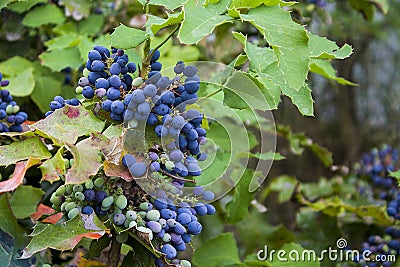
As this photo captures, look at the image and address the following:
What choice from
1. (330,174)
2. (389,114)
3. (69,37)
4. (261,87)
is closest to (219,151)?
(261,87)

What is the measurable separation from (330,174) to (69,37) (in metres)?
2.21

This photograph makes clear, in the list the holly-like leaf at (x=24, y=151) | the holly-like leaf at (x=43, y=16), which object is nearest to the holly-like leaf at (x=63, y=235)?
the holly-like leaf at (x=24, y=151)

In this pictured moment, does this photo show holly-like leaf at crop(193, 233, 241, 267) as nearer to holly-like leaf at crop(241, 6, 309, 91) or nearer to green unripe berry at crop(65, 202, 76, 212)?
green unripe berry at crop(65, 202, 76, 212)

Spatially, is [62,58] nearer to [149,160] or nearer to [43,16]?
[43,16]

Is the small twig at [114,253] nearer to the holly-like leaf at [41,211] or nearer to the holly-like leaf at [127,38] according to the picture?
the holly-like leaf at [41,211]

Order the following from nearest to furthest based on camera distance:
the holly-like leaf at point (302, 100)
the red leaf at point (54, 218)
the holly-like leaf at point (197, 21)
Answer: the holly-like leaf at point (197, 21)
the holly-like leaf at point (302, 100)
the red leaf at point (54, 218)

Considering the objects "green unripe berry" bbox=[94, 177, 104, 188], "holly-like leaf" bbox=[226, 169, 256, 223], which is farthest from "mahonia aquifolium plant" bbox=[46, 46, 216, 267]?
"holly-like leaf" bbox=[226, 169, 256, 223]

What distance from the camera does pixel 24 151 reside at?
36.6 inches

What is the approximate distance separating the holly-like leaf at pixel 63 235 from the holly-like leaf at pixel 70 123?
13 centimetres

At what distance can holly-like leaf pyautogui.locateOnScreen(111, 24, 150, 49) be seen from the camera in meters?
0.91

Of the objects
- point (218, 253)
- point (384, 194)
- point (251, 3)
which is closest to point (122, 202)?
point (251, 3)

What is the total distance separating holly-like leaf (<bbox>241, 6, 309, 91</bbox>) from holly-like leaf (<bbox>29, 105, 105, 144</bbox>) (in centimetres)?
29

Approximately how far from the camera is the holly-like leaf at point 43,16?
1.44 metres

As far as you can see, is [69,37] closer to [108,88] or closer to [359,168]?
[108,88]
